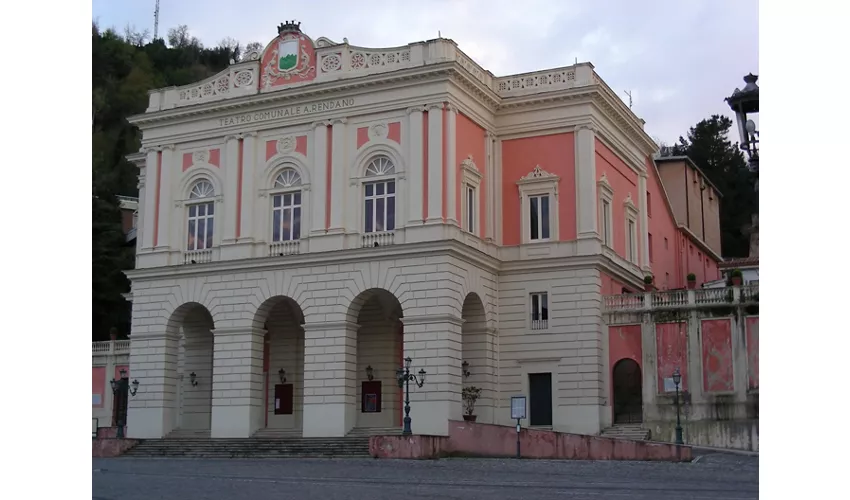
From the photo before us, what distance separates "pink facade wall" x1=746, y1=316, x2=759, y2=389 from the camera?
28.2 metres

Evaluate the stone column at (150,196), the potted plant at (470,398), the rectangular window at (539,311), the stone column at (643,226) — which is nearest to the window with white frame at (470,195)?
the rectangular window at (539,311)

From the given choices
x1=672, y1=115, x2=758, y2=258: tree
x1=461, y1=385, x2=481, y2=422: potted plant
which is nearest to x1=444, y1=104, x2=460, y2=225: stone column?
x1=461, y1=385, x2=481, y2=422: potted plant

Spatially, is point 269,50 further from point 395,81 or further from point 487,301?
point 487,301

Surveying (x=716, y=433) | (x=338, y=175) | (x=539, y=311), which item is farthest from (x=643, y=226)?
(x=338, y=175)

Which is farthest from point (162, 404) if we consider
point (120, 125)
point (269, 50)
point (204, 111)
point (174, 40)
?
point (174, 40)

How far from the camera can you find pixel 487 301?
3070cm

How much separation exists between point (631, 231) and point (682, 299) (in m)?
5.70

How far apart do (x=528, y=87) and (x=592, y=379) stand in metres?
8.24

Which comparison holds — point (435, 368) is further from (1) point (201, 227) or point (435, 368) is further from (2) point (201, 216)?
(2) point (201, 216)

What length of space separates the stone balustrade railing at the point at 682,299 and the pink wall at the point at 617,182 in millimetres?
2656

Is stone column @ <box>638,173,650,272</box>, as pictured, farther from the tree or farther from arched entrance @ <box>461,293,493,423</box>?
the tree

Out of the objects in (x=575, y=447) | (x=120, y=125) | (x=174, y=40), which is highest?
(x=174, y=40)

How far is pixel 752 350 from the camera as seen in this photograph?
28438 mm

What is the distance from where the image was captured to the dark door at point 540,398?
30.4m
